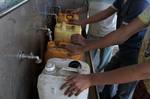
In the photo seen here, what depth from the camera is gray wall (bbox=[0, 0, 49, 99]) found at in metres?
0.85

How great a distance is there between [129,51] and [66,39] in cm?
57

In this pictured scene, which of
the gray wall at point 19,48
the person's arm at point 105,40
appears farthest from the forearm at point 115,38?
the gray wall at point 19,48

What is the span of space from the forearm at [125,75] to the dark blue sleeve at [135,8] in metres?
0.77

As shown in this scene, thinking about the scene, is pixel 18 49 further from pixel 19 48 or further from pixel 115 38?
pixel 115 38

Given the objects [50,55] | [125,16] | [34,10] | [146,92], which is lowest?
[146,92]

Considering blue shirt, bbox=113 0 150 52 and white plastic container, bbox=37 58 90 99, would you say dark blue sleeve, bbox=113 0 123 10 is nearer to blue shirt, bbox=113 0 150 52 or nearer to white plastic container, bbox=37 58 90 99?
blue shirt, bbox=113 0 150 52

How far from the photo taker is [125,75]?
100 cm

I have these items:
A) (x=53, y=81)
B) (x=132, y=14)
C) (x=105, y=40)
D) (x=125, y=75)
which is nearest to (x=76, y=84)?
(x=53, y=81)

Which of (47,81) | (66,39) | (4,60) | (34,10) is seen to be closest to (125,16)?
(66,39)

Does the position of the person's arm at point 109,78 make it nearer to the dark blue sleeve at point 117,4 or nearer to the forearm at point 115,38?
the forearm at point 115,38

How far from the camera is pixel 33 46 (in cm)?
135

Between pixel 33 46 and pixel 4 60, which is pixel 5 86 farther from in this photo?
pixel 33 46

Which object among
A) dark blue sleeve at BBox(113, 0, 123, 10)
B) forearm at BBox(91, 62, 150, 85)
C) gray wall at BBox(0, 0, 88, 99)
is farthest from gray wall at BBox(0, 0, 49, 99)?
dark blue sleeve at BBox(113, 0, 123, 10)

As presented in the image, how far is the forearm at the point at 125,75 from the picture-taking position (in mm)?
998
